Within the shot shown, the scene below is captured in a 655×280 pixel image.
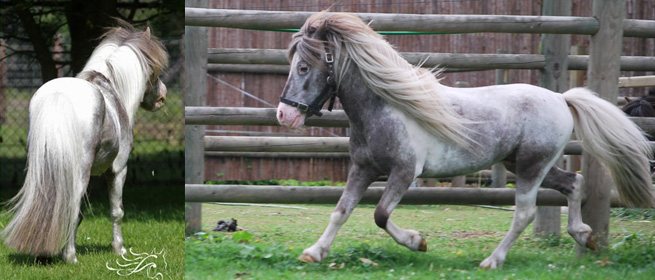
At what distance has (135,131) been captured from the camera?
863 centimetres

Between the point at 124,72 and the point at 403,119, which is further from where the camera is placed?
the point at 124,72

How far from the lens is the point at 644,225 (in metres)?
4.56

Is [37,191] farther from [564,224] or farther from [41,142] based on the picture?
[564,224]

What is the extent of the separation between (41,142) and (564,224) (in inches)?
134

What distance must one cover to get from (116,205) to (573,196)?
276 cm

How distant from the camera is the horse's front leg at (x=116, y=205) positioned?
14.8ft

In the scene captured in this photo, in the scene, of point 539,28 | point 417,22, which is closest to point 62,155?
point 417,22

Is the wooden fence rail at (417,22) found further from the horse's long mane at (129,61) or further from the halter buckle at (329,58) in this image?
the horse's long mane at (129,61)

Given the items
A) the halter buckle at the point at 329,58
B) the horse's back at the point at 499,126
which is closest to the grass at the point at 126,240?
the halter buckle at the point at 329,58

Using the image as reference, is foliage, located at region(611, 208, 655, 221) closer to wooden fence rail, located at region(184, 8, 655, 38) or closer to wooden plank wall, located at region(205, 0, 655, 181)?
wooden fence rail, located at region(184, 8, 655, 38)

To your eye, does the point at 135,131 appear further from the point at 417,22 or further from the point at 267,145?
the point at 417,22

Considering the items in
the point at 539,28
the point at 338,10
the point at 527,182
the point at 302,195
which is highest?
the point at 338,10

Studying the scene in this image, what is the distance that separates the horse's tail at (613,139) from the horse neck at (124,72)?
2688 millimetres

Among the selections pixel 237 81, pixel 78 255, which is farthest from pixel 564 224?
pixel 237 81
